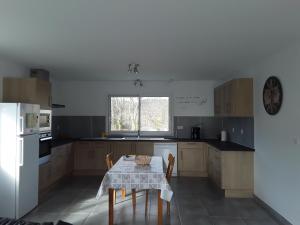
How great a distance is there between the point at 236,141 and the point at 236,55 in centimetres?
221

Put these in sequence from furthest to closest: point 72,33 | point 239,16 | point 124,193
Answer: point 124,193 < point 72,33 < point 239,16

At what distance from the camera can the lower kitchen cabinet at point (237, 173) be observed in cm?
441

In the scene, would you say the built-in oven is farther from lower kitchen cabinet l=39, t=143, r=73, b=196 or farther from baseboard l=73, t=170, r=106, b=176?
baseboard l=73, t=170, r=106, b=176

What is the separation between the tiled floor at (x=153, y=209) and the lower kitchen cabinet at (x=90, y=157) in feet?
3.44

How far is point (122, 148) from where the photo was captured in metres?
5.84

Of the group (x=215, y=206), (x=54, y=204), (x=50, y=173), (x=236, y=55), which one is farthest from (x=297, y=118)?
(x=50, y=173)

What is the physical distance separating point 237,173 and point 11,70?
14.6 feet

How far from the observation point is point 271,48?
3.40 meters

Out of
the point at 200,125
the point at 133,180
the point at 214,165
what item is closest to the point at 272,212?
the point at 214,165

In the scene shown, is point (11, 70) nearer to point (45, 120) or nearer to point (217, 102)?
point (45, 120)

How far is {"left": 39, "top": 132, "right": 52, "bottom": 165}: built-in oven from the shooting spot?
4.15 m

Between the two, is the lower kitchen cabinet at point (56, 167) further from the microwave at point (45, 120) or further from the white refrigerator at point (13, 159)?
the white refrigerator at point (13, 159)

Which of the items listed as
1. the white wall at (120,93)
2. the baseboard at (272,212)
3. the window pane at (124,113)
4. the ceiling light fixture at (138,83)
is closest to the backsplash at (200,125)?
the white wall at (120,93)

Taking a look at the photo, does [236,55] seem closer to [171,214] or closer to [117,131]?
[171,214]
